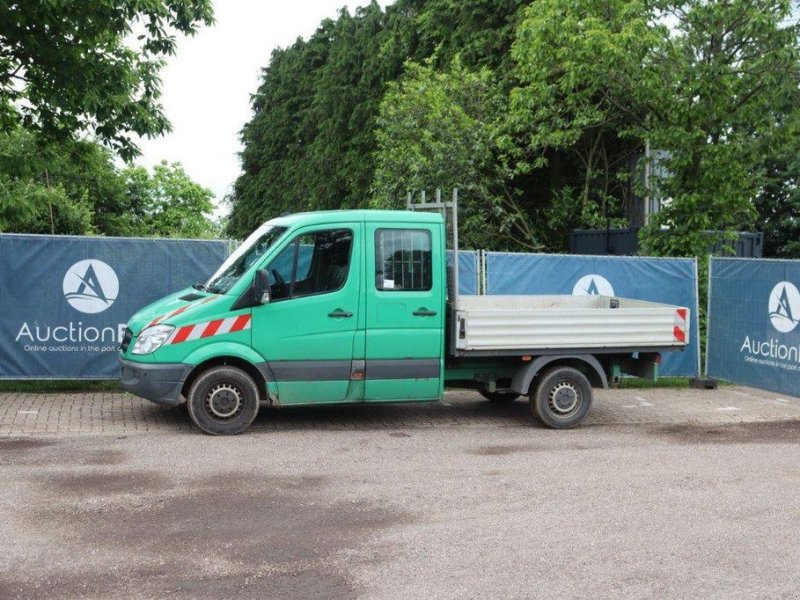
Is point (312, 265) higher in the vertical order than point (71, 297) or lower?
higher

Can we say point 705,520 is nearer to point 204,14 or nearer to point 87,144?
point 204,14

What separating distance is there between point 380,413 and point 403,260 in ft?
7.08

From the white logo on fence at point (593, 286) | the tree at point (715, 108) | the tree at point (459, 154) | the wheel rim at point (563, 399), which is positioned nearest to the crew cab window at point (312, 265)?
the wheel rim at point (563, 399)

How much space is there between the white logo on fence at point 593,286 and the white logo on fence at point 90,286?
21.0 ft

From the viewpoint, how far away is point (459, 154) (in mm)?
22266

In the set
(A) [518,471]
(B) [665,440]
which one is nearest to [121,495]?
(A) [518,471]

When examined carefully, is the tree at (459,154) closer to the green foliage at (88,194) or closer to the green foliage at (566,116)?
the green foliage at (566,116)

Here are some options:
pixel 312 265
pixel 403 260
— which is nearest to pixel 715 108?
pixel 403 260

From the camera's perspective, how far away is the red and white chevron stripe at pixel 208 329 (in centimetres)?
966

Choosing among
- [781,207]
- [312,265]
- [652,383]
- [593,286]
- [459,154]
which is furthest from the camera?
[781,207]

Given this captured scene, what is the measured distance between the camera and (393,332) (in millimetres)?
10125

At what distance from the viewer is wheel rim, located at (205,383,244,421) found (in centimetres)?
978

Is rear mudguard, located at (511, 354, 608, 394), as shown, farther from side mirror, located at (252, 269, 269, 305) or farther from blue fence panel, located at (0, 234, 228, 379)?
blue fence panel, located at (0, 234, 228, 379)

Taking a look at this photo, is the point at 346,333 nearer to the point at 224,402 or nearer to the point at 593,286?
the point at 224,402
